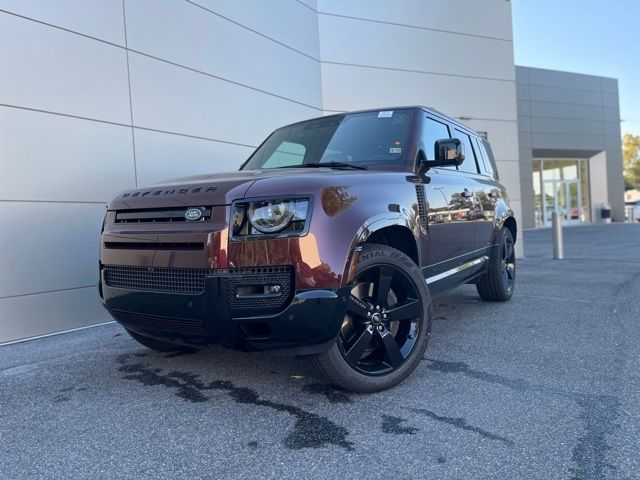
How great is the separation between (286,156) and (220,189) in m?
1.62

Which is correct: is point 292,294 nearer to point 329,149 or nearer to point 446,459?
point 446,459

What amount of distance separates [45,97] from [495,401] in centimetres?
520

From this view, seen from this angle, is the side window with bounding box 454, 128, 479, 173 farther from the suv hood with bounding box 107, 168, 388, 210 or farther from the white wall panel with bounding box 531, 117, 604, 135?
the white wall panel with bounding box 531, 117, 604, 135

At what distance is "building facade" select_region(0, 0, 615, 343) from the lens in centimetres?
518

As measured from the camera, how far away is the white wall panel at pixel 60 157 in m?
5.11

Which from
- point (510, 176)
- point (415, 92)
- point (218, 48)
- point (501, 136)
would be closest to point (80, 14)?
point (218, 48)

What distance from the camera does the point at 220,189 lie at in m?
2.85

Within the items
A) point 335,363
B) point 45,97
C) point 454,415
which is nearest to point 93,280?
point 45,97

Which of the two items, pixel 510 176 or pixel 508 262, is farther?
pixel 510 176

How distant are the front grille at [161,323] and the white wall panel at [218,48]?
4.31m

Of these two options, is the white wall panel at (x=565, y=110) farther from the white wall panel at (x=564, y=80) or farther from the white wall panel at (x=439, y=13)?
the white wall panel at (x=439, y=13)

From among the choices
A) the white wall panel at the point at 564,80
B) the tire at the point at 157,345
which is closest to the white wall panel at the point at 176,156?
the tire at the point at 157,345

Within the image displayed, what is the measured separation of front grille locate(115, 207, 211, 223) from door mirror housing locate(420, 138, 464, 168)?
1.86 m

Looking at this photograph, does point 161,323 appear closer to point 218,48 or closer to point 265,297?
point 265,297
